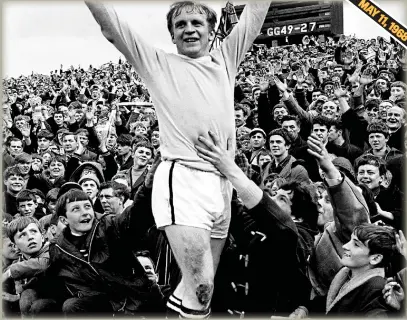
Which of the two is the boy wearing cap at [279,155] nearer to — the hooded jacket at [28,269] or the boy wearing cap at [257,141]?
the boy wearing cap at [257,141]

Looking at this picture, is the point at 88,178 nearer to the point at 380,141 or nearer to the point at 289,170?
the point at 289,170

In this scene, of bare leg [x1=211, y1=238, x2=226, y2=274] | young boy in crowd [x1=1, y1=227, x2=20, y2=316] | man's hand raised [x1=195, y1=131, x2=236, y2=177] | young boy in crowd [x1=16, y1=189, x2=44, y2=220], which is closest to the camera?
man's hand raised [x1=195, y1=131, x2=236, y2=177]

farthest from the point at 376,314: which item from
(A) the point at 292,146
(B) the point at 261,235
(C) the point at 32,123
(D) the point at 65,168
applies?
(C) the point at 32,123

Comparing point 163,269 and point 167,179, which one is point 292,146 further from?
point 167,179

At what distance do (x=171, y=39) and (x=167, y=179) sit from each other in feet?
2.26

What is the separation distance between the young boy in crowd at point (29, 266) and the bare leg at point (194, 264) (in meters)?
→ 1.39

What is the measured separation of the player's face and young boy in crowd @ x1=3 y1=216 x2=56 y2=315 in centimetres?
176

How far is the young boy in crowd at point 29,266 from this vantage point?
3.67 metres

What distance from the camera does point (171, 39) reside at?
2883mm

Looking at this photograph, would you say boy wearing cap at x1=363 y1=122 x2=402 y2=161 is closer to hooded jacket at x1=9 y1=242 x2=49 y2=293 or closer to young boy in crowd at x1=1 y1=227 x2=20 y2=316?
hooded jacket at x1=9 y1=242 x2=49 y2=293

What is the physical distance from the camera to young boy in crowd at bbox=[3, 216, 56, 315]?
367 cm

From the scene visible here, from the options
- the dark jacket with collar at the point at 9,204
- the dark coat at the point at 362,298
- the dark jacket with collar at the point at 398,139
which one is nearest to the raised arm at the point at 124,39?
the dark coat at the point at 362,298

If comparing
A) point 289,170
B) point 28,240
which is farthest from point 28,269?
point 289,170

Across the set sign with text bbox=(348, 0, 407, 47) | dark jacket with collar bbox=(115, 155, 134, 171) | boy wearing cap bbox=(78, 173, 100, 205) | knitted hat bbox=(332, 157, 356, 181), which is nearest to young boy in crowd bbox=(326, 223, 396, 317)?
knitted hat bbox=(332, 157, 356, 181)
